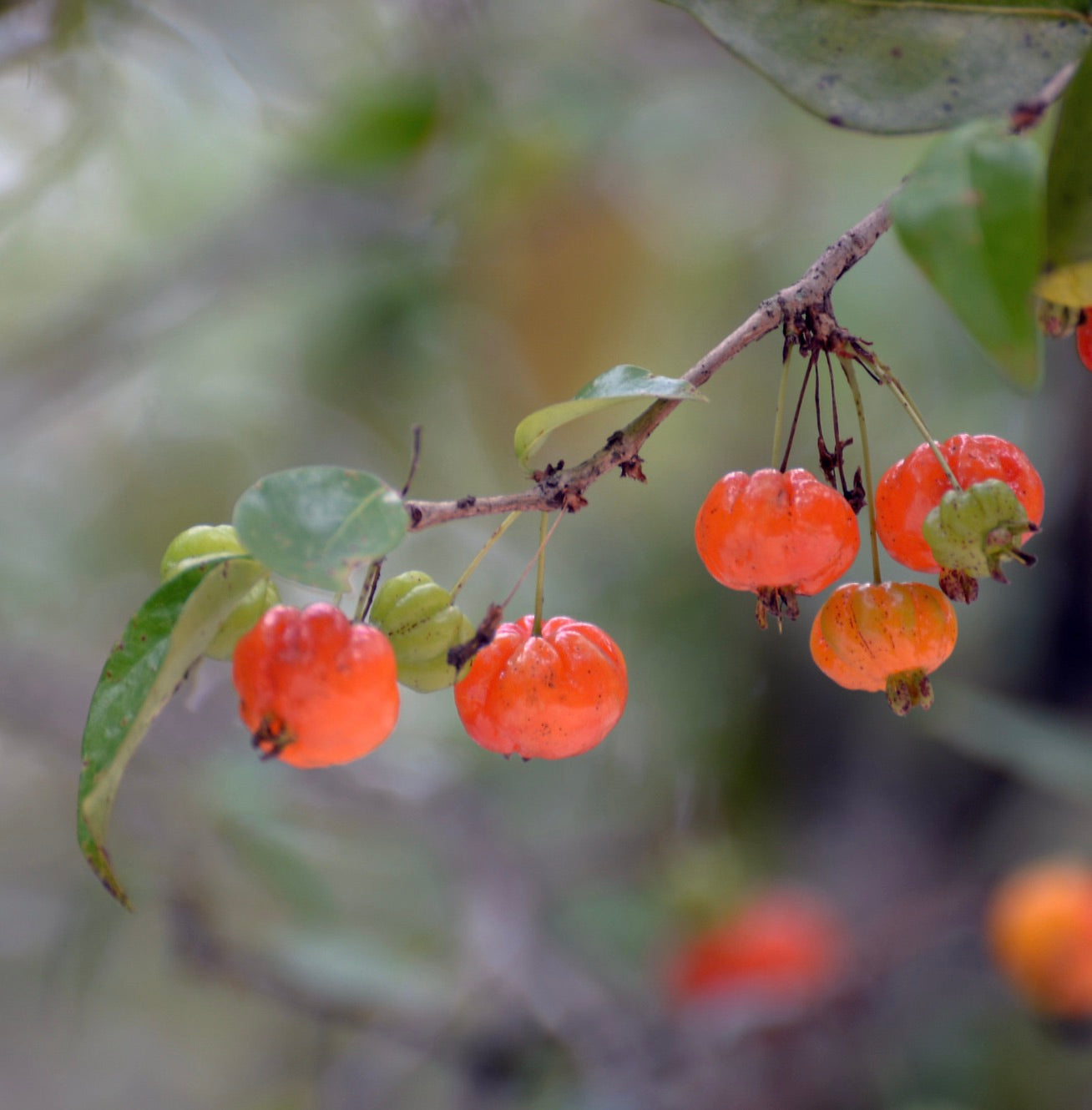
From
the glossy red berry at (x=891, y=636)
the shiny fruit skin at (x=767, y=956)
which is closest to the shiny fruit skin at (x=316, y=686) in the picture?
the glossy red berry at (x=891, y=636)

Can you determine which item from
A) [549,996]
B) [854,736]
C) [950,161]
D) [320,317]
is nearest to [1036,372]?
[950,161]

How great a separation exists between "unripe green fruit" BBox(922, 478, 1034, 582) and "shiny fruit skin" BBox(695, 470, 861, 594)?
74 millimetres

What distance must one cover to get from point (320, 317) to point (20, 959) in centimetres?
262

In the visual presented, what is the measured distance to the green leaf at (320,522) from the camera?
0.60 meters

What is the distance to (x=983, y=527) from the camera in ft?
2.35

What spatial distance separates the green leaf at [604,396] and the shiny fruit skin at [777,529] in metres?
0.10

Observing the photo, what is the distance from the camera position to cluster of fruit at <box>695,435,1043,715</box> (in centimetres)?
72

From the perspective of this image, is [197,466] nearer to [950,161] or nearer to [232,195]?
[232,195]

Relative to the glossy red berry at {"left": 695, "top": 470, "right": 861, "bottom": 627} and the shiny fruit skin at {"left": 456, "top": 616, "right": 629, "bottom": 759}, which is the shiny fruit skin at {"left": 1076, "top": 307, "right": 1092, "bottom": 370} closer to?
the glossy red berry at {"left": 695, "top": 470, "right": 861, "bottom": 627}

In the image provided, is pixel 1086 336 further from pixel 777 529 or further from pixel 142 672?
pixel 142 672

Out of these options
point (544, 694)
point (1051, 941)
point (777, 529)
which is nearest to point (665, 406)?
point (777, 529)

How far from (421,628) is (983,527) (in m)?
0.41

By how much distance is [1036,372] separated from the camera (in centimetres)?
54

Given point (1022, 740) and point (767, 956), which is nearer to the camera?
point (1022, 740)
